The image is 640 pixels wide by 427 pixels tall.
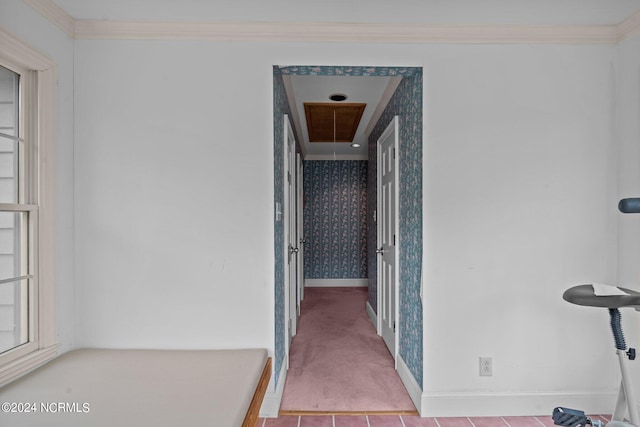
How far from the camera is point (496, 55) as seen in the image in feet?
7.11

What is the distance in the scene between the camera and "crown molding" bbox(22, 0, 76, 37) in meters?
1.82

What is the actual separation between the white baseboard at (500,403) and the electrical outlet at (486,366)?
0.42 ft

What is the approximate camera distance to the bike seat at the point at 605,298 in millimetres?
1544

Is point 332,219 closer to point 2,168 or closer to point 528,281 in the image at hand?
point 528,281

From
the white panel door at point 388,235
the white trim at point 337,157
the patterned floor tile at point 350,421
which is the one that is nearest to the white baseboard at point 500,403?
the patterned floor tile at point 350,421

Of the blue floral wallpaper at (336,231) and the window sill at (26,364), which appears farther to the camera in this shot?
the blue floral wallpaper at (336,231)

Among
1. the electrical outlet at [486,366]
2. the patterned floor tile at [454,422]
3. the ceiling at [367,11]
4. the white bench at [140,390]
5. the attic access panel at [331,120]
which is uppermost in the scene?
the ceiling at [367,11]

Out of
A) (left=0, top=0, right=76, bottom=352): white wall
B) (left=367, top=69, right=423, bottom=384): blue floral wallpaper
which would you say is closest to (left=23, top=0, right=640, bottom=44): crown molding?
(left=0, top=0, right=76, bottom=352): white wall

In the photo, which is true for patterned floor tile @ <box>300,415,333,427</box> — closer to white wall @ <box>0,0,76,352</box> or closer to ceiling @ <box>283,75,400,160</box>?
white wall @ <box>0,0,76,352</box>

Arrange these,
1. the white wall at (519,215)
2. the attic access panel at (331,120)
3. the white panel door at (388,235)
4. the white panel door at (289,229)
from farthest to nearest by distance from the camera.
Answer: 1. the attic access panel at (331,120)
2. the white panel door at (388,235)
3. the white panel door at (289,229)
4. the white wall at (519,215)

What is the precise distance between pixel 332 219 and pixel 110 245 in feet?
15.0

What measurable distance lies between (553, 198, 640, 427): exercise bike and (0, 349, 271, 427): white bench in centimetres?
151

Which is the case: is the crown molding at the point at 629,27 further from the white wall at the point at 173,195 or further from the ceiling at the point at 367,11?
the white wall at the point at 173,195

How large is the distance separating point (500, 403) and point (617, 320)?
0.90 meters
